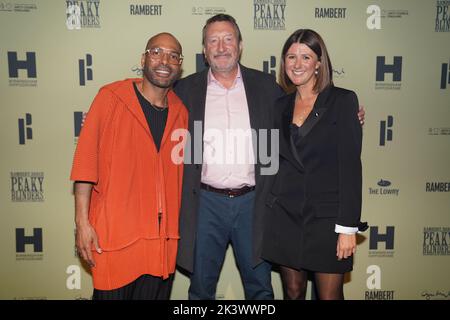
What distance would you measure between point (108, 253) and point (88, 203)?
272 millimetres

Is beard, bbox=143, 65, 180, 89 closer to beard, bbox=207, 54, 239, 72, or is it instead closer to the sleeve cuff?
beard, bbox=207, 54, 239, 72

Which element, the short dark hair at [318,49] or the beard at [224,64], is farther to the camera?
the beard at [224,64]

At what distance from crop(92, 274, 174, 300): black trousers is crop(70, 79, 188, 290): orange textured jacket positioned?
0.17 ft

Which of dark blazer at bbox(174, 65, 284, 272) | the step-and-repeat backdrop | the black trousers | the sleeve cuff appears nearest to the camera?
the sleeve cuff

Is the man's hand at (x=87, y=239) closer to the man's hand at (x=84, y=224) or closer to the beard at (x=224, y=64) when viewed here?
the man's hand at (x=84, y=224)

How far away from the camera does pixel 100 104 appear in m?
2.05

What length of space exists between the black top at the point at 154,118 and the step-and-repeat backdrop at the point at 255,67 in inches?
34.8

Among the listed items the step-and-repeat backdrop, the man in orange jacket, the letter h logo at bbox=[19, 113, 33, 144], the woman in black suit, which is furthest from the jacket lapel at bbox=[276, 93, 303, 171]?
the letter h logo at bbox=[19, 113, 33, 144]

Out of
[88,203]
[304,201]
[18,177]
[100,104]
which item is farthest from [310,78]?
[18,177]

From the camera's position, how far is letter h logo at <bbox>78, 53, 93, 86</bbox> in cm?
293

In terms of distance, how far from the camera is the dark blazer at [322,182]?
2.00 metres

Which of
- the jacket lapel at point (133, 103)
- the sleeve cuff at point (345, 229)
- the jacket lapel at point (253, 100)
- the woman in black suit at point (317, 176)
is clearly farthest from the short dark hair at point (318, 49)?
the jacket lapel at point (133, 103)

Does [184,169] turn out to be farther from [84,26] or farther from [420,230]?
[420,230]

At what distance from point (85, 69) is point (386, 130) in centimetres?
226
